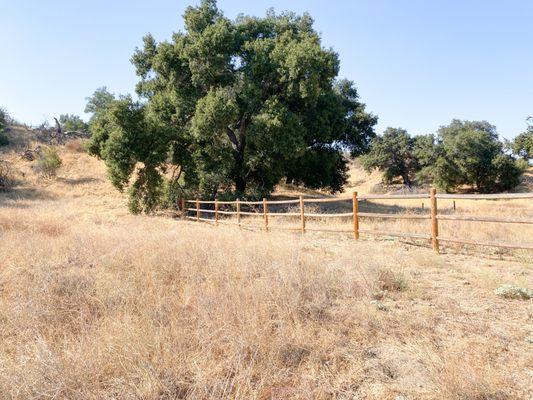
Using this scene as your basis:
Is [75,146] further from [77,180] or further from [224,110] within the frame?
[224,110]

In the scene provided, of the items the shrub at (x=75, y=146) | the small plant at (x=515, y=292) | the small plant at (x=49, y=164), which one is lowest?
the small plant at (x=515, y=292)

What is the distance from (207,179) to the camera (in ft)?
69.9

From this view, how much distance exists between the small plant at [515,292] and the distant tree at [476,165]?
42.0 m

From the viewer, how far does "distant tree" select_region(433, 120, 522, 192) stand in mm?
42156

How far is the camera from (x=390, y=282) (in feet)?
17.7

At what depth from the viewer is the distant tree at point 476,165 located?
42.2 metres

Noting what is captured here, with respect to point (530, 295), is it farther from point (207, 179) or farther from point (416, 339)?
point (207, 179)

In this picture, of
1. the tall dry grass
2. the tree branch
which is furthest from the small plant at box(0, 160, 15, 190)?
the tall dry grass

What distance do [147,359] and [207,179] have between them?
18.7 metres

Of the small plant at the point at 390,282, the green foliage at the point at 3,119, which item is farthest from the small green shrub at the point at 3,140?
the small plant at the point at 390,282

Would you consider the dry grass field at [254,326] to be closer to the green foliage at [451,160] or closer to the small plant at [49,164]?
the small plant at [49,164]

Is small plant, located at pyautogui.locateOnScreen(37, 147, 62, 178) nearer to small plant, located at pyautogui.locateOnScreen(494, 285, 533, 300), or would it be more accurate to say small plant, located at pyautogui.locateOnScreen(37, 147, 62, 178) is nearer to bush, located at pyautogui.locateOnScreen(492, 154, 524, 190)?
small plant, located at pyautogui.locateOnScreen(494, 285, 533, 300)

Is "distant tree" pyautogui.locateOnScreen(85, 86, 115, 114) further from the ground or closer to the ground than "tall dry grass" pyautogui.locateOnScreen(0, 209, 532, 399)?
further from the ground

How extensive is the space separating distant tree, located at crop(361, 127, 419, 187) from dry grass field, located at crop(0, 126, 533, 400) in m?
42.9
